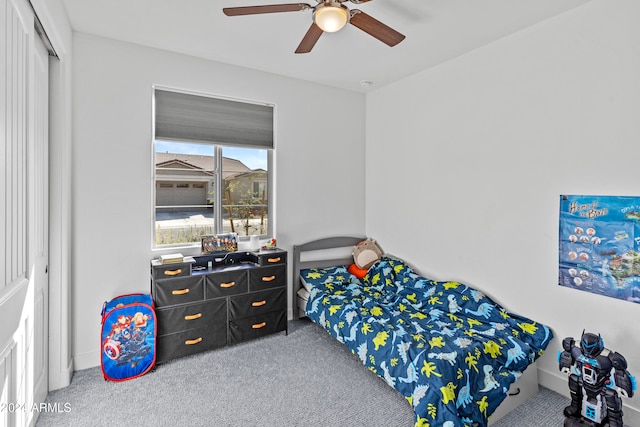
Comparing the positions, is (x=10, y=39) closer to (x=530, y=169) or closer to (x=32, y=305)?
(x=32, y=305)

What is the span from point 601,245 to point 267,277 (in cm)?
263

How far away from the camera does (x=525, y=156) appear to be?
2615 mm

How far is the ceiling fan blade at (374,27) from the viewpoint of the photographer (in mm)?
1864

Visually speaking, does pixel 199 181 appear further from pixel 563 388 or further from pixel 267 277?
pixel 563 388

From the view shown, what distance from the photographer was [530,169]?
259 centimetres

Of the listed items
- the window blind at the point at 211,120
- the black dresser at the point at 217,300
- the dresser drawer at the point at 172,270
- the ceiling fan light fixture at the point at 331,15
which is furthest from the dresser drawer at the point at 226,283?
the ceiling fan light fixture at the point at 331,15

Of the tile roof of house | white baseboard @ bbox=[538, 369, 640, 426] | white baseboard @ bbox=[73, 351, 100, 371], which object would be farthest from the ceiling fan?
white baseboard @ bbox=[73, 351, 100, 371]

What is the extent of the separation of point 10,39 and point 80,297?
6.63ft

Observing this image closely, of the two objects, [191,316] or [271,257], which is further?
[271,257]

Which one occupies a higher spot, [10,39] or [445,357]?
[10,39]

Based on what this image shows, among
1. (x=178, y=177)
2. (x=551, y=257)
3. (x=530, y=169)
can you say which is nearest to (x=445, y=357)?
(x=551, y=257)

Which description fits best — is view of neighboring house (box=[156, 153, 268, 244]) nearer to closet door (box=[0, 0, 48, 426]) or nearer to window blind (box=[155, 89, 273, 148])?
window blind (box=[155, 89, 273, 148])

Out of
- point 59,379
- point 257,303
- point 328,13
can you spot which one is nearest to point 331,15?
point 328,13

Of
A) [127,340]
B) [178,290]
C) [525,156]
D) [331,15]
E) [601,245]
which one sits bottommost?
[127,340]
